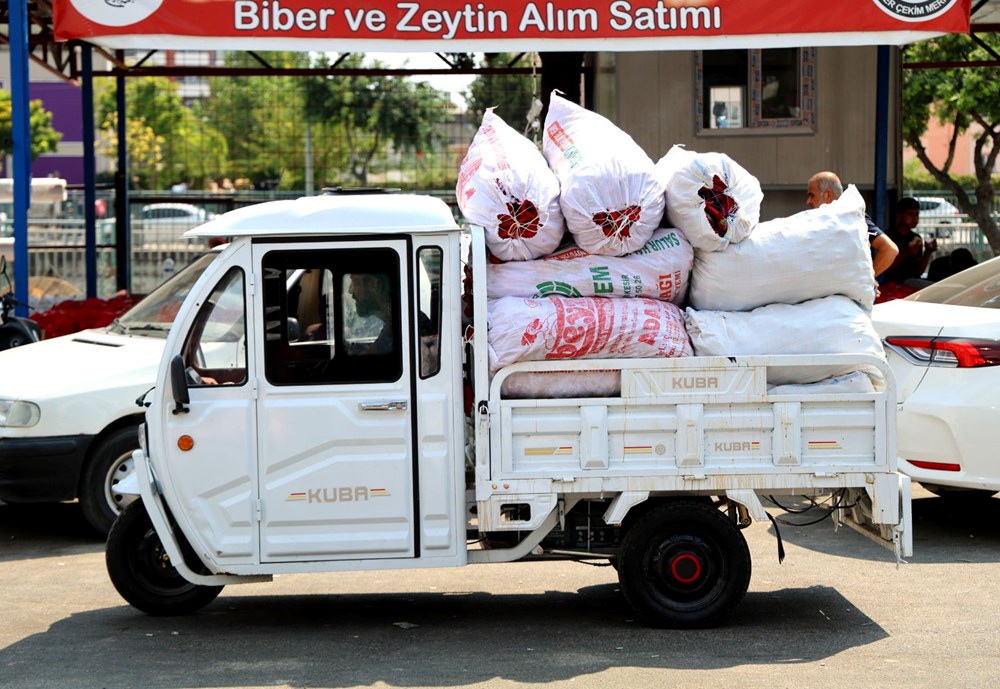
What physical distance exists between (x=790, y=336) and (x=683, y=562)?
118cm

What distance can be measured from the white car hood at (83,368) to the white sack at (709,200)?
12.6ft

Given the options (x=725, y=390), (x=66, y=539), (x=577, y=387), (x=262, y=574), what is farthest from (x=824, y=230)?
(x=66, y=539)

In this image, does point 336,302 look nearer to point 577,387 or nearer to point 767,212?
point 577,387

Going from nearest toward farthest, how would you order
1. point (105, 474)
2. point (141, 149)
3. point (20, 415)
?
point (20, 415)
point (105, 474)
point (141, 149)

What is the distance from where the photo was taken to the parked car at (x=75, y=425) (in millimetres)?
8273

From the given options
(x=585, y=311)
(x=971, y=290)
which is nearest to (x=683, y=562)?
(x=585, y=311)

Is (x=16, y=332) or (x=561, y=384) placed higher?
(x=16, y=332)

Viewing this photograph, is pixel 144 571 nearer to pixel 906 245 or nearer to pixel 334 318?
pixel 334 318

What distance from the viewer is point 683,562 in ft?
20.7

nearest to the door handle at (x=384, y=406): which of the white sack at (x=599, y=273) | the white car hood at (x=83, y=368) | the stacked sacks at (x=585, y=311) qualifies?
Result: the stacked sacks at (x=585, y=311)

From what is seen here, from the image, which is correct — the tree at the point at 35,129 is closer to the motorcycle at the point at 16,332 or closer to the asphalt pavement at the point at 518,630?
the motorcycle at the point at 16,332

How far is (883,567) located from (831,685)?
2307mm

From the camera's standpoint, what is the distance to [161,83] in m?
62.6

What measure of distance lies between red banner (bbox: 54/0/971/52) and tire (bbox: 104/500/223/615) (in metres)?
5.57
